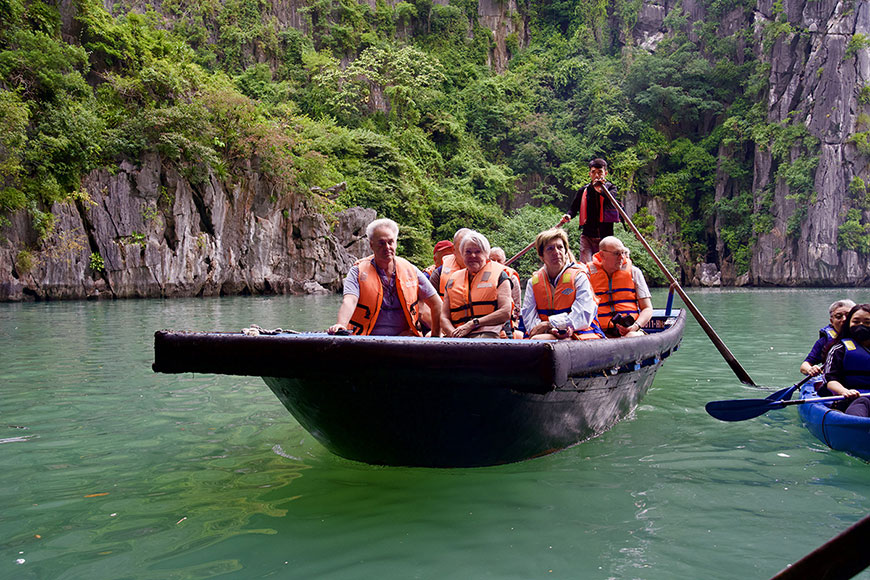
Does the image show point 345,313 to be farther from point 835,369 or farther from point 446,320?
point 835,369

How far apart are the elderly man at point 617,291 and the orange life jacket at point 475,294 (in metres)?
1.47

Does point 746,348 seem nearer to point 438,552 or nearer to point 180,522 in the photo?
point 438,552

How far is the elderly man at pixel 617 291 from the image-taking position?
16.2 feet

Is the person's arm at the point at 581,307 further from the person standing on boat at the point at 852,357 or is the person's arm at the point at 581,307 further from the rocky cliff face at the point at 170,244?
the rocky cliff face at the point at 170,244

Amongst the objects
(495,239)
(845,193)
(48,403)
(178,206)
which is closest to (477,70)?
(495,239)

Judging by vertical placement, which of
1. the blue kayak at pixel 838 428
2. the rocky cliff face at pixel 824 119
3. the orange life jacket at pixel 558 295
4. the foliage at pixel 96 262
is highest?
the rocky cliff face at pixel 824 119

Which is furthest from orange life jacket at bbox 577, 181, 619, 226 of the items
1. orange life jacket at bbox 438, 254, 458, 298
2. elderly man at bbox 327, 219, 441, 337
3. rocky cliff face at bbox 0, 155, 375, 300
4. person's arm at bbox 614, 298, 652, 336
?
rocky cliff face at bbox 0, 155, 375, 300

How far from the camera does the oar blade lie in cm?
411

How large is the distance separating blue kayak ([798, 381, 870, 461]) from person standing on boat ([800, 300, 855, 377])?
579 millimetres

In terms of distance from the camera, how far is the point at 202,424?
430 cm

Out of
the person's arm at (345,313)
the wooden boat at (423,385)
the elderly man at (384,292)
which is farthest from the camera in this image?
the elderly man at (384,292)

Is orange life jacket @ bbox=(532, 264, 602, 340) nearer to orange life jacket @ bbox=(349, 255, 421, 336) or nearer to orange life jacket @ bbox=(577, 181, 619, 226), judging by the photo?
orange life jacket @ bbox=(349, 255, 421, 336)

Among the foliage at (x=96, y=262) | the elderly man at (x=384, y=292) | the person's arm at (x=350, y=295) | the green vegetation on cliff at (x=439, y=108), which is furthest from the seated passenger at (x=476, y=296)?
the green vegetation on cliff at (x=439, y=108)

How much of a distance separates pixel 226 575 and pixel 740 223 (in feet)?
118
